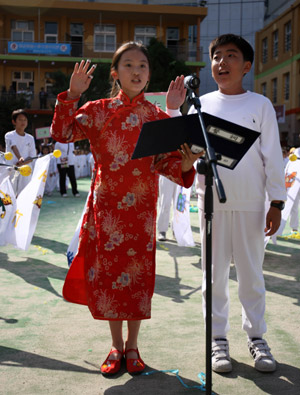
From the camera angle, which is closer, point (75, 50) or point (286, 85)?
point (286, 85)

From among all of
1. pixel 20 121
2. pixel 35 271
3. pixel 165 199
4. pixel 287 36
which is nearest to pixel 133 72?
pixel 35 271

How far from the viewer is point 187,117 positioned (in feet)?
7.28

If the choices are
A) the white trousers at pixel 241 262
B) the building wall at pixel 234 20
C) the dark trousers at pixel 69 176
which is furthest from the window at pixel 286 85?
the white trousers at pixel 241 262

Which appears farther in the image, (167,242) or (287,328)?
(167,242)

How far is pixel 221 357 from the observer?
9.23 ft

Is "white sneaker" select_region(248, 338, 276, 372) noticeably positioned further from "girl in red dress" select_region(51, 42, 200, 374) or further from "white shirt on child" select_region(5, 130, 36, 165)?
"white shirt on child" select_region(5, 130, 36, 165)

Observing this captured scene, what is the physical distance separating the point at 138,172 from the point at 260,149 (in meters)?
0.67

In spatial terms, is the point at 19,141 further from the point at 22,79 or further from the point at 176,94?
the point at 22,79

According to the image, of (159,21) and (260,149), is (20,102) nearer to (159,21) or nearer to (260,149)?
(159,21)

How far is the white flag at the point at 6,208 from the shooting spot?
5047 millimetres

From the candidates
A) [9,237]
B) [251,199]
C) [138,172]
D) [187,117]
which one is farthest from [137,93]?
[9,237]

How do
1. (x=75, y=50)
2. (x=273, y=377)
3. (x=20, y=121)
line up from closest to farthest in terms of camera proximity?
(x=273, y=377)
(x=20, y=121)
(x=75, y=50)

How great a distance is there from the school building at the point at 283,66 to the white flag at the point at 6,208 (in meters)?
19.4

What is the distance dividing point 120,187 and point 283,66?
2814 cm
